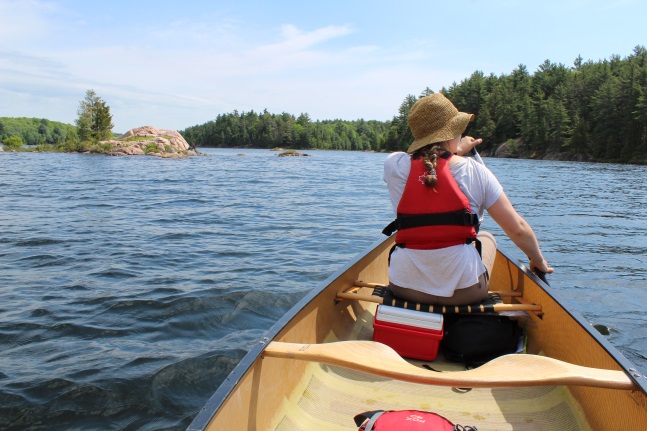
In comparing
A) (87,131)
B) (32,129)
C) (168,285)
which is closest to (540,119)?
(87,131)

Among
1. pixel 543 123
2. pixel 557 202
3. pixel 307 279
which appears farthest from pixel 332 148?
pixel 307 279

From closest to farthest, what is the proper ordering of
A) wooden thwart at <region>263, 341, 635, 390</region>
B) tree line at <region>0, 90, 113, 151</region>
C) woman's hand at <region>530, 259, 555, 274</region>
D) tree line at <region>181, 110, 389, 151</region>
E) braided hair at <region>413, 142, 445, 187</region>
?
wooden thwart at <region>263, 341, 635, 390</region> < braided hair at <region>413, 142, 445, 187</region> < woman's hand at <region>530, 259, 555, 274</region> < tree line at <region>0, 90, 113, 151</region> < tree line at <region>181, 110, 389, 151</region>

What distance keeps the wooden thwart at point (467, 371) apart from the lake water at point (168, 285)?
160cm

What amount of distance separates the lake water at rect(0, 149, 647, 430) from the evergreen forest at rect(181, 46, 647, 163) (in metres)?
52.3

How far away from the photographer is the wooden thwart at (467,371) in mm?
2008

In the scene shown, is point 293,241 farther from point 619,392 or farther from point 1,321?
point 619,392

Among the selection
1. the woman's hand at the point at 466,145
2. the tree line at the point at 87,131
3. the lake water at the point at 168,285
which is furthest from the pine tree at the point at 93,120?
the woman's hand at the point at 466,145

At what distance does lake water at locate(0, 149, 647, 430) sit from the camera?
3.77 m

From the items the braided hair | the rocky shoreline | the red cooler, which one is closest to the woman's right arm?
the braided hair

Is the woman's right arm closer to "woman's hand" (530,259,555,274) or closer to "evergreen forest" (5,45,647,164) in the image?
"woman's hand" (530,259,555,274)

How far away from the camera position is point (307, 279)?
6.88 meters

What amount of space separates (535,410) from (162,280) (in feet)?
16.4

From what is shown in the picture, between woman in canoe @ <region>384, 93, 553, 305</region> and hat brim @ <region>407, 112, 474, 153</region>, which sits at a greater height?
hat brim @ <region>407, 112, 474, 153</region>

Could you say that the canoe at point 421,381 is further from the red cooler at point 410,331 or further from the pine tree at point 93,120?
the pine tree at point 93,120
